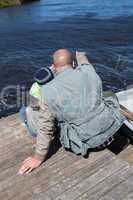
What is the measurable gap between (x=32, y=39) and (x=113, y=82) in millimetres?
7237

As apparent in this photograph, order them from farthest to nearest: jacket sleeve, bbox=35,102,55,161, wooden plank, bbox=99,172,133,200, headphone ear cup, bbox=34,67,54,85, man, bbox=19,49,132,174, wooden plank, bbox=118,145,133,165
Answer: wooden plank, bbox=118,145,133,165 → headphone ear cup, bbox=34,67,54,85 → jacket sleeve, bbox=35,102,55,161 → man, bbox=19,49,132,174 → wooden plank, bbox=99,172,133,200

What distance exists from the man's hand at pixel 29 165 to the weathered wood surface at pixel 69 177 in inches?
2.4

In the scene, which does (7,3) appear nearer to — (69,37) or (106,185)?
(69,37)

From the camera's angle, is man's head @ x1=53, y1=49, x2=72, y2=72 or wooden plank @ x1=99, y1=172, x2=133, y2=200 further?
man's head @ x1=53, y1=49, x2=72, y2=72

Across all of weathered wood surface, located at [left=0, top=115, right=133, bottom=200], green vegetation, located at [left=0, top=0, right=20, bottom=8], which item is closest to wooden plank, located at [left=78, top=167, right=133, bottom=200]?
weathered wood surface, located at [left=0, top=115, right=133, bottom=200]

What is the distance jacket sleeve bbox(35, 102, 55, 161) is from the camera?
14.8ft

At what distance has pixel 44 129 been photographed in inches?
181

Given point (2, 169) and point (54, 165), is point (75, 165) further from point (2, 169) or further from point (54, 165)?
point (2, 169)

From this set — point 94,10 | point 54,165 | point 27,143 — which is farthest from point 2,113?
point 94,10

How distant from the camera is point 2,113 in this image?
10.2 metres

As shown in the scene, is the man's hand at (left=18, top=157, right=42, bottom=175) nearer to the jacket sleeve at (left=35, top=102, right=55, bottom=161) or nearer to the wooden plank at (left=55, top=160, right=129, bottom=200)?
the jacket sleeve at (left=35, top=102, right=55, bottom=161)

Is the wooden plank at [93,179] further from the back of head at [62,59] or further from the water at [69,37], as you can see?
the water at [69,37]

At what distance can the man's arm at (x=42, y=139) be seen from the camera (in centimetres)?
453

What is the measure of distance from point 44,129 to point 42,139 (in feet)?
0.44
